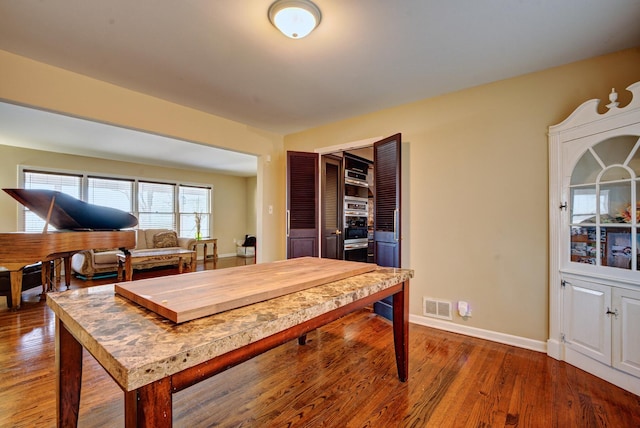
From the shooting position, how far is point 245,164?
6.50 meters

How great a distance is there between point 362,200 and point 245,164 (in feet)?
9.83

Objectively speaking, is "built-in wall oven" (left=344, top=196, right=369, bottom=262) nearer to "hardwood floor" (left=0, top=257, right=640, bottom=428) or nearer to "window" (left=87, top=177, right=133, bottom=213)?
"hardwood floor" (left=0, top=257, right=640, bottom=428)

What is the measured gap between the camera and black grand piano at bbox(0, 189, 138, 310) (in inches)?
88.2

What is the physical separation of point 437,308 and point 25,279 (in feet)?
16.4

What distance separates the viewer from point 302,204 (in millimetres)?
3791

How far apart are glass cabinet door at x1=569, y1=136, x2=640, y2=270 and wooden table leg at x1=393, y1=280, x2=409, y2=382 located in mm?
1435

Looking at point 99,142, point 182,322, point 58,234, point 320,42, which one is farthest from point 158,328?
point 99,142

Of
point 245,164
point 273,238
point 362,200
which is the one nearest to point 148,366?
point 273,238

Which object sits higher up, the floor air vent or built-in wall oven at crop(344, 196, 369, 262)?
built-in wall oven at crop(344, 196, 369, 262)

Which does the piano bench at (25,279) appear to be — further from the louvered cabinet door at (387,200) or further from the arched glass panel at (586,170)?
the arched glass panel at (586,170)

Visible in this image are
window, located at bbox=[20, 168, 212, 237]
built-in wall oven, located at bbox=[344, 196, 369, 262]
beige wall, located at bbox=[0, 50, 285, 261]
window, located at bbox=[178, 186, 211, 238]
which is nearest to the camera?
beige wall, located at bbox=[0, 50, 285, 261]

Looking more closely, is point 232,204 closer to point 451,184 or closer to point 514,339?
point 451,184

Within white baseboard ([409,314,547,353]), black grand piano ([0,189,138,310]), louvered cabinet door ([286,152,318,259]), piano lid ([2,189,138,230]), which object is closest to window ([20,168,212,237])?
black grand piano ([0,189,138,310])

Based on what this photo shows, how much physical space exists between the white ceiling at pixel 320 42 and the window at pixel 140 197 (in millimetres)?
4276
